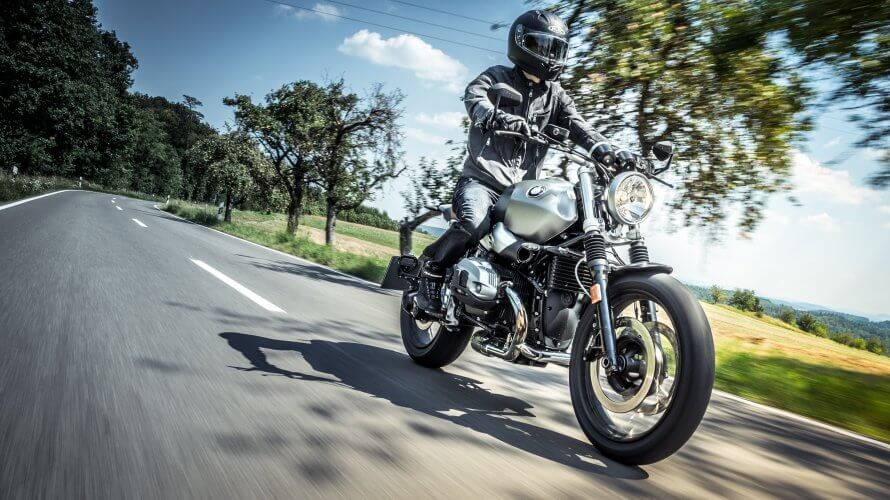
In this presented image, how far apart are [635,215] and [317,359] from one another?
2.18 meters

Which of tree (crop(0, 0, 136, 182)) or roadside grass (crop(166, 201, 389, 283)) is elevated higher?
tree (crop(0, 0, 136, 182))

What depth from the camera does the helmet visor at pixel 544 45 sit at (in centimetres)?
352

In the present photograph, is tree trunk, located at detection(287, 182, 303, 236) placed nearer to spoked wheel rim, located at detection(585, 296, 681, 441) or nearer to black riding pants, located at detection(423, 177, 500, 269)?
black riding pants, located at detection(423, 177, 500, 269)

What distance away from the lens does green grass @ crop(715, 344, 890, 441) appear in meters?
4.37

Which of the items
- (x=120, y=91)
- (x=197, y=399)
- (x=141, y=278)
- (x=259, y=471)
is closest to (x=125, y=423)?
(x=197, y=399)

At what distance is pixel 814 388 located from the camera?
5.02 m

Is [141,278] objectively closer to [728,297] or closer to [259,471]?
[259,471]

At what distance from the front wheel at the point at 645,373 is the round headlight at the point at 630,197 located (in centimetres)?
32

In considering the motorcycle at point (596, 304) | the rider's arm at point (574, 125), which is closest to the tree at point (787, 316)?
the rider's arm at point (574, 125)

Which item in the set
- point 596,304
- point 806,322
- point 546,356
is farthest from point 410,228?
point 596,304

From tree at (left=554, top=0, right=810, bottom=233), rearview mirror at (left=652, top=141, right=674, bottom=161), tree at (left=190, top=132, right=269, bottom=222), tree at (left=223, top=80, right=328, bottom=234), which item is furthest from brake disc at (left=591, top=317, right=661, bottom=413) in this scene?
tree at (left=190, top=132, right=269, bottom=222)

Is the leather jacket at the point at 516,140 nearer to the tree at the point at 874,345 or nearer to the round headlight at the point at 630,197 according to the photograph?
the round headlight at the point at 630,197

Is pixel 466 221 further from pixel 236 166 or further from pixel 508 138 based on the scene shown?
pixel 236 166

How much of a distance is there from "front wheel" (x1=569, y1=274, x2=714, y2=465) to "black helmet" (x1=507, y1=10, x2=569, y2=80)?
1666mm
